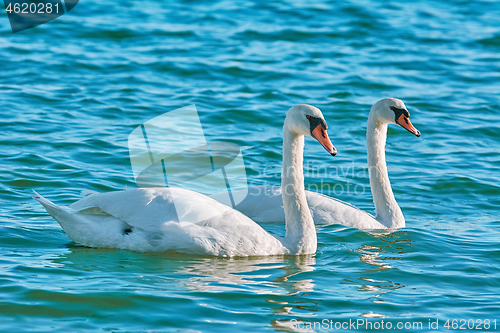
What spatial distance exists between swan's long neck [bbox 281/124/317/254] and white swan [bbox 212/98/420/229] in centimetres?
112

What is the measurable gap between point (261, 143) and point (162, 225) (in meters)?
5.57

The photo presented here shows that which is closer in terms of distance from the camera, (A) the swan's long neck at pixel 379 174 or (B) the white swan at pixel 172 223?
(B) the white swan at pixel 172 223

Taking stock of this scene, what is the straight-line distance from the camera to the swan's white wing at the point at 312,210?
8664mm

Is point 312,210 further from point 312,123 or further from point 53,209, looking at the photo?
point 53,209

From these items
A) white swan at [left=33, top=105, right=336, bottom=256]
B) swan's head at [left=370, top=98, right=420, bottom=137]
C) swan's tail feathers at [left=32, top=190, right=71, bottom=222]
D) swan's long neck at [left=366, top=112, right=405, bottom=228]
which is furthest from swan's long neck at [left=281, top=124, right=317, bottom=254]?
swan's tail feathers at [left=32, top=190, right=71, bottom=222]

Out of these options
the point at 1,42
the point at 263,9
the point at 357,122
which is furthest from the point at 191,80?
the point at 263,9

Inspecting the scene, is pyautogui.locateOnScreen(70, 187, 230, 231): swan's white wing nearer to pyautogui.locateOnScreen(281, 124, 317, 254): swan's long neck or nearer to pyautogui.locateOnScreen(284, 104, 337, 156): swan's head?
pyautogui.locateOnScreen(281, 124, 317, 254): swan's long neck

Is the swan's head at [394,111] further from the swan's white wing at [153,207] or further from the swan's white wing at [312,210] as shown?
the swan's white wing at [153,207]

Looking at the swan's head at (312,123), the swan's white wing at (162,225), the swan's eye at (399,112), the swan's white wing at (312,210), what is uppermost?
the swan's head at (312,123)

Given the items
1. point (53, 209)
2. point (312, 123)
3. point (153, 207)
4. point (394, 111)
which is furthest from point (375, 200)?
point (53, 209)

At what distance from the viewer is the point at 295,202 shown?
7594 millimetres

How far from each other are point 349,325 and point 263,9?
18.1 meters

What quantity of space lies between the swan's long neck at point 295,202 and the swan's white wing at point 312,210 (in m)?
1.10

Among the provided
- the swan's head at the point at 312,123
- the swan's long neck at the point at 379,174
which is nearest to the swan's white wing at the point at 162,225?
the swan's head at the point at 312,123
